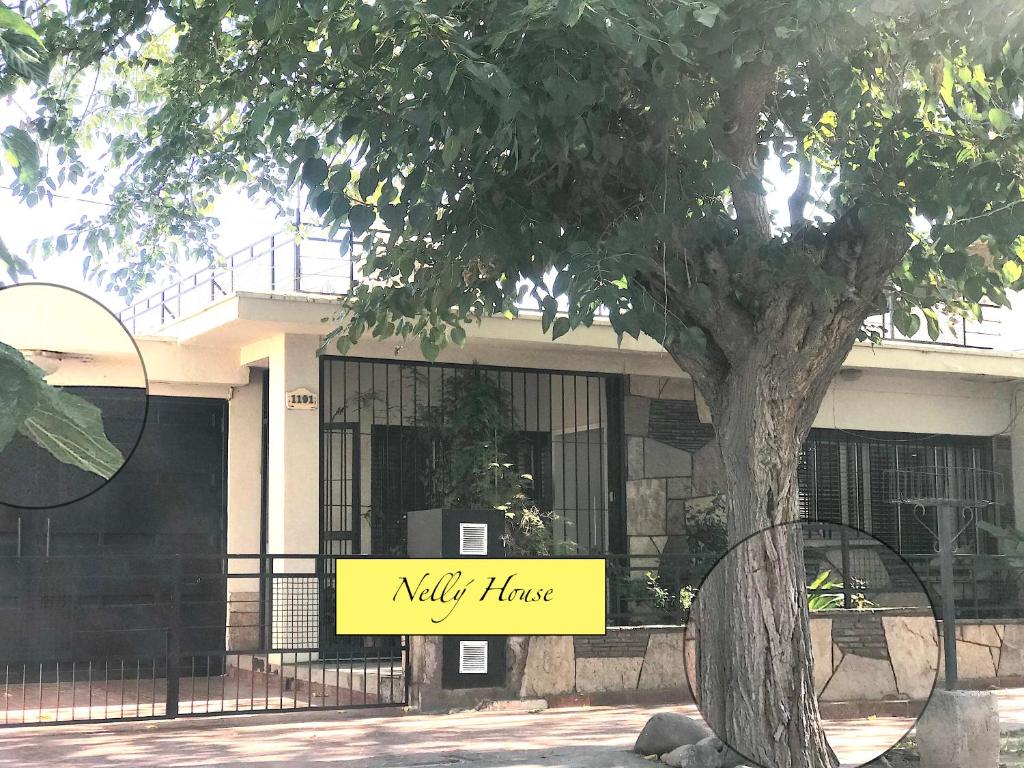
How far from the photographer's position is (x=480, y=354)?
500 inches

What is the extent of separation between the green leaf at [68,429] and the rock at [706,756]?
20.6 feet

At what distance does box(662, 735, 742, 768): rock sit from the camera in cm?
686

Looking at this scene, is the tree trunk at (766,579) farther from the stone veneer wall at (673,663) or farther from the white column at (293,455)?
the white column at (293,455)

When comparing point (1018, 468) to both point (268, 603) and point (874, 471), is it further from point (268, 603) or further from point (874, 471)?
point (268, 603)

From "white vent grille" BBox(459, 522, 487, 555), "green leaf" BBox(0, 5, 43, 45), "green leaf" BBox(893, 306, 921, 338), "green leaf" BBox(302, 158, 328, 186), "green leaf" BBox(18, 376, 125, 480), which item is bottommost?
"white vent grille" BBox(459, 522, 487, 555)

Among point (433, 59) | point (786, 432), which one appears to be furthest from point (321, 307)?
point (433, 59)

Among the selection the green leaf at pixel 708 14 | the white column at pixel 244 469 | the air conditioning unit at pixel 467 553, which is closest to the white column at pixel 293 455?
the white column at pixel 244 469

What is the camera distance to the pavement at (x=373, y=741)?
718cm

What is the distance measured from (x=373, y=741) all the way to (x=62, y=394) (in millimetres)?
7241

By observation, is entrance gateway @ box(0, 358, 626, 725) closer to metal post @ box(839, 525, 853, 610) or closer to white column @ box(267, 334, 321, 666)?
white column @ box(267, 334, 321, 666)

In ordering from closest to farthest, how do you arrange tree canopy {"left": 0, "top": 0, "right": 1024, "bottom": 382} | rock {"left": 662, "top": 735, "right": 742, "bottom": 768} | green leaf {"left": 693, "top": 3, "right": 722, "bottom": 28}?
green leaf {"left": 693, "top": 3, "right": 722, "bottom": 28} → tree canopy {"left": 0, "top": 0, "right": 1024, "bottom": 382} → rock {"left": 662, "top": 735, "right": 742, "bottom": 768}

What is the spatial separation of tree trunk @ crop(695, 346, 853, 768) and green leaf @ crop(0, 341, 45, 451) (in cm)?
609

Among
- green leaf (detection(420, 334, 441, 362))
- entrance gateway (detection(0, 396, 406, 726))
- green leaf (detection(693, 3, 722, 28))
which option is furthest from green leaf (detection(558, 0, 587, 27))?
entrance gateway (detection(0, 396, 406, 726))

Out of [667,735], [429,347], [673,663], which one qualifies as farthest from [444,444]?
[667,735]
